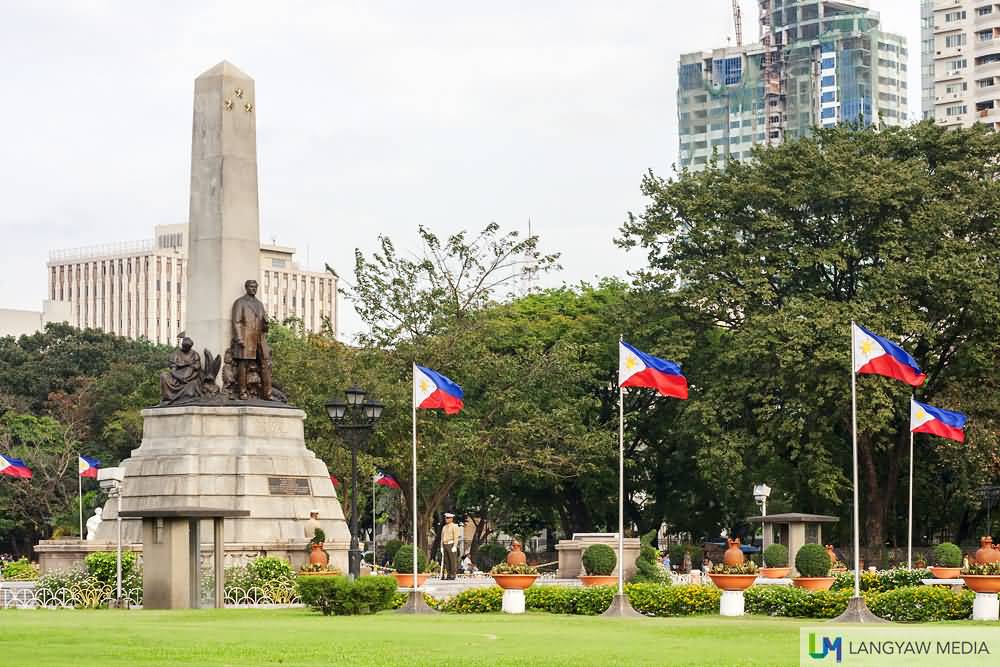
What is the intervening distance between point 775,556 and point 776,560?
12 cm

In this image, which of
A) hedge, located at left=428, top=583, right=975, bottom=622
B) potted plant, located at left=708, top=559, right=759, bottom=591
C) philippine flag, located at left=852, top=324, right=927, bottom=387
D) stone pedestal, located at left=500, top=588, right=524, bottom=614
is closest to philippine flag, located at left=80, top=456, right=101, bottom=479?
hedge, located at left=428, top=583, right=975, bottom=622

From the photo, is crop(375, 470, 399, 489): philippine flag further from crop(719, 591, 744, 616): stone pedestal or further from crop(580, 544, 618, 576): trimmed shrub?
crop(719, 591, 744, 616): stone pedestal

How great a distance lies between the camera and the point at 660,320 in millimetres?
60844

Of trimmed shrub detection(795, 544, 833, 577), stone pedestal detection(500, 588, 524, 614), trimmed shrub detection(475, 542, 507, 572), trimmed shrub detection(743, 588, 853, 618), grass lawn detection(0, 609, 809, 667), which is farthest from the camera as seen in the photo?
trimmed shrub detection(475, 542, 507, 572)

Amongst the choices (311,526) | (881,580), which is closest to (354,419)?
(311,526)

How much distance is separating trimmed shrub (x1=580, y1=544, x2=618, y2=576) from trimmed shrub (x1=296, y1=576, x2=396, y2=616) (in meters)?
11.7

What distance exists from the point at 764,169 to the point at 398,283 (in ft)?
44.0

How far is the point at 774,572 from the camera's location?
4550cm

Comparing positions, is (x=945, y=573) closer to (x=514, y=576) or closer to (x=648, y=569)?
(x=648, y=569)

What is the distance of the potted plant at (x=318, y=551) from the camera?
1485 inches

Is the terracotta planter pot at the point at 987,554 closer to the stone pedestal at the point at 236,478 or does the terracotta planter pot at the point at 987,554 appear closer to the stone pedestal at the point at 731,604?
the stone pedestal at the point at 731,604

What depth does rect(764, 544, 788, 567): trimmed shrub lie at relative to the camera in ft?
156

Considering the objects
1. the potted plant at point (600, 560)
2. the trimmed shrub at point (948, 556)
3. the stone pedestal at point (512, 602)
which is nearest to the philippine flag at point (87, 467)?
the potted plant at point (600, 560)

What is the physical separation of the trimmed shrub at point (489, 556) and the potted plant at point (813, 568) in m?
32.2
